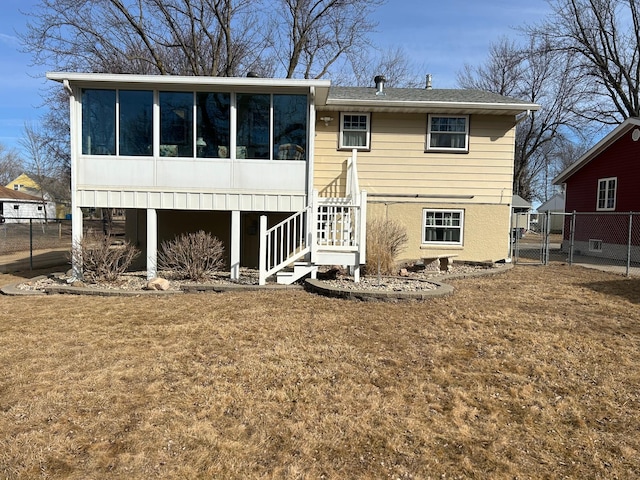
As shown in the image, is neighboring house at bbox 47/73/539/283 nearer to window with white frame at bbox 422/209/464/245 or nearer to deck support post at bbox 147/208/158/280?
deck support post at bbox 147/208/158/280

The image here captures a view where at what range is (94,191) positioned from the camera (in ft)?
27.1

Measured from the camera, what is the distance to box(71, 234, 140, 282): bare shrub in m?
7.59

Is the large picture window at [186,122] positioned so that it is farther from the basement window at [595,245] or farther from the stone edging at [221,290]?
the basement window at [595,245]

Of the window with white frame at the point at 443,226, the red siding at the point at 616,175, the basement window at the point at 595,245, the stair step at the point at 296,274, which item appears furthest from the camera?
the basement window at the point at 595,245

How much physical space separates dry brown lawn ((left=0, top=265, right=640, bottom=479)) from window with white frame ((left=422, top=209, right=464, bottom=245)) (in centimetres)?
485

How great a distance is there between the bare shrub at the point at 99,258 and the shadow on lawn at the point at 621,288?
29.4ft

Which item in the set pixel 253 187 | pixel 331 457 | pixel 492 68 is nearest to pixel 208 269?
pixel 253 187

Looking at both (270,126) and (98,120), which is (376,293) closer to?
(270,126)

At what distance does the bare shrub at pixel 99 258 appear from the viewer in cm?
759

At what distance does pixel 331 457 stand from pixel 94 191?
778cm

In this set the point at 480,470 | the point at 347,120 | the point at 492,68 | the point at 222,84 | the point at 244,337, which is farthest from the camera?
the point at 492,68

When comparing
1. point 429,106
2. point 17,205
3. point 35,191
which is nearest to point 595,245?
point 429,106

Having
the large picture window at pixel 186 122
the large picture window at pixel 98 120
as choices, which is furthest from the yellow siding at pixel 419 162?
the large picture window at pixel 98 120

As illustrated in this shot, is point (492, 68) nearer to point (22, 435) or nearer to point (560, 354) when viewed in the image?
point (560, 354)
